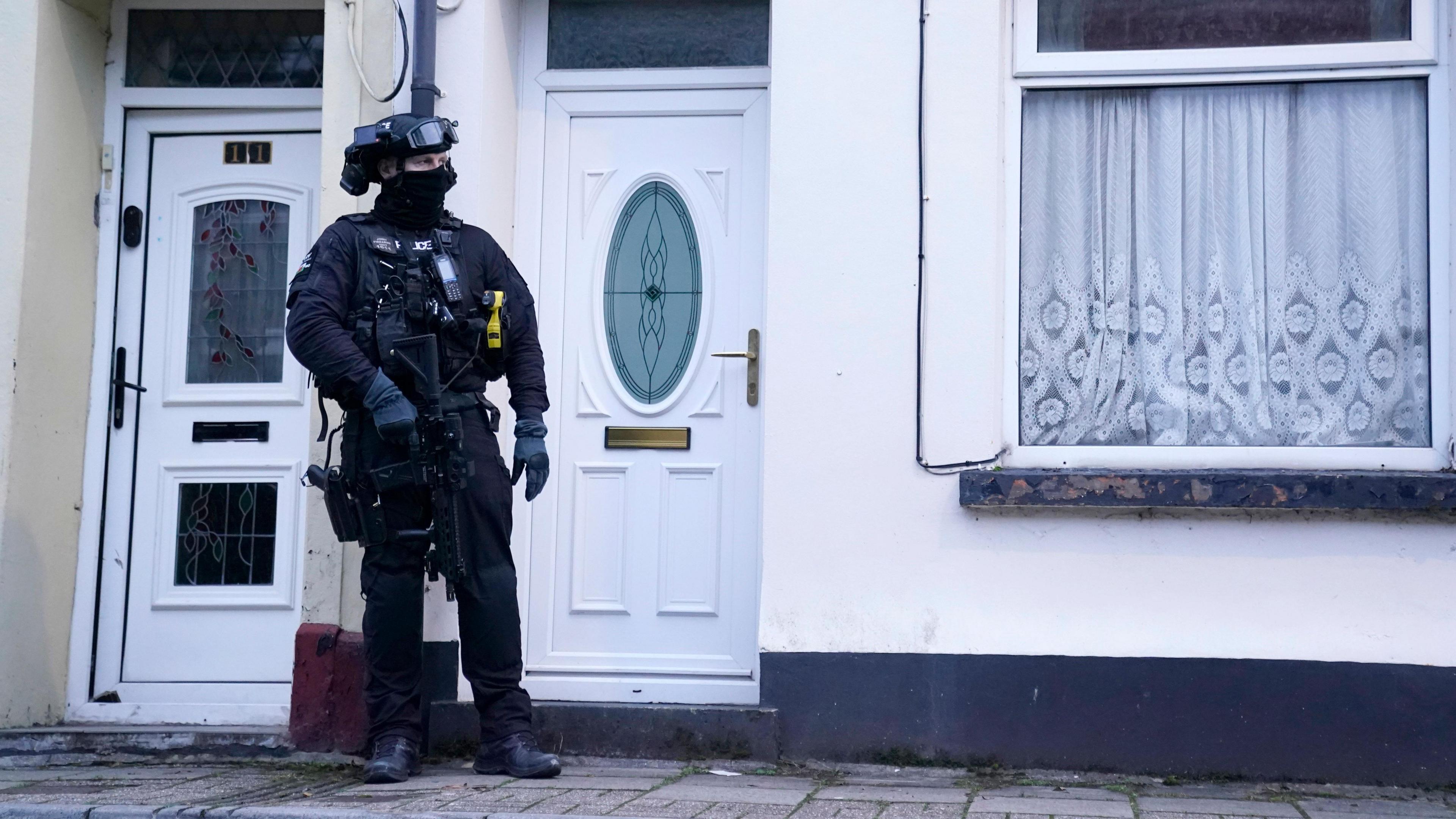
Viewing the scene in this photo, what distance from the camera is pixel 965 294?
4629mm

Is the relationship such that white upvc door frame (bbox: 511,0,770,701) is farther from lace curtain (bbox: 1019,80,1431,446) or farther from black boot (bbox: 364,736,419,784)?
lace curtain (bbox: 1019,80,1431,446)

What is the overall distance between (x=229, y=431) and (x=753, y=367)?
2158 mm

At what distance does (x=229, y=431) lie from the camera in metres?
5.33

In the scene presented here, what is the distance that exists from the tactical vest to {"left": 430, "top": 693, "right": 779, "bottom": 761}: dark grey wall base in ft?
4.22

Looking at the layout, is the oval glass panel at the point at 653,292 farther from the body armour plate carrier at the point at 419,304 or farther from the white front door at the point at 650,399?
the body armour plate carrier at the point at 419,304

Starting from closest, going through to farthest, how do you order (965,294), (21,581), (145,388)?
(965,294)
(21,581)
(145,388)

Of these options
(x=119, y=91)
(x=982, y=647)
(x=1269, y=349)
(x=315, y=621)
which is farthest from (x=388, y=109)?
(x=1269, y=349)

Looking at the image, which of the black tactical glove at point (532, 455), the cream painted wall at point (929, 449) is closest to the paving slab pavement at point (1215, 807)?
the cream painted wall at point (929, 449)

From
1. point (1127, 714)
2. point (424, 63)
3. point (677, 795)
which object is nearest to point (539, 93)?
point (424, 63)

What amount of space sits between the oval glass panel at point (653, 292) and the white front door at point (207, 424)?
1.30m

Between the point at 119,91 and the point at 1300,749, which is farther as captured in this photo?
the point at 119,91

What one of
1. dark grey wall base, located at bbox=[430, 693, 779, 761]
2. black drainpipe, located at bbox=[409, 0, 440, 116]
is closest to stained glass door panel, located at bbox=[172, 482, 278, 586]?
dark grey wall base, located at bbox=[430, 693, 779, 761]

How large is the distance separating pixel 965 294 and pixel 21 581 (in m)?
3.68

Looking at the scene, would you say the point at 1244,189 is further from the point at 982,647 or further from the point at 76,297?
the point at 76,297
